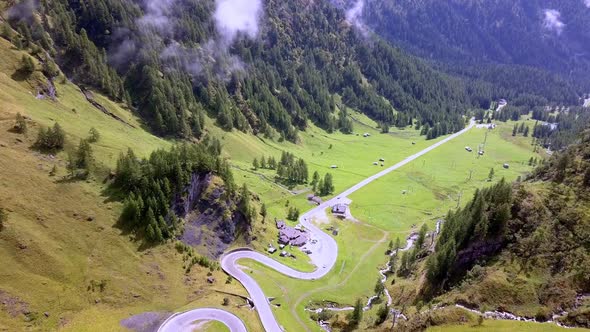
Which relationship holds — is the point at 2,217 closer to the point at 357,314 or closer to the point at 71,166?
the point at 71,166

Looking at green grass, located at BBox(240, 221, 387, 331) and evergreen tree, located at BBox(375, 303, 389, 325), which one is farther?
green grass, located at BBox(240, 221, 387, 331)

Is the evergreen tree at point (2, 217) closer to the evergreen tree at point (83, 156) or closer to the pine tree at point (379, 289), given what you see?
the evergreen tree at point (83, 156)

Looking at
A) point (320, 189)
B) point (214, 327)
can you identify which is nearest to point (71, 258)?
point (214, 327)

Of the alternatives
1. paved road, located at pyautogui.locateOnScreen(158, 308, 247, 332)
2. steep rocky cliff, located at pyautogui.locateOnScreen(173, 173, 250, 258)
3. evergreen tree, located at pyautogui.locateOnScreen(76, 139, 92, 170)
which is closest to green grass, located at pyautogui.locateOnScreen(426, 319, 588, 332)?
paved road, located at pyautogui.locateOnScreen(158, 308, 247, 332)

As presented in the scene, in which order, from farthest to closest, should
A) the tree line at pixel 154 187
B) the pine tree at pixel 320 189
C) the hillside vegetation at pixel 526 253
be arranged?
the pine tree at pixel 320 189, the tree line at pixel 154 187, the hillside vegetation at pixel 526 253

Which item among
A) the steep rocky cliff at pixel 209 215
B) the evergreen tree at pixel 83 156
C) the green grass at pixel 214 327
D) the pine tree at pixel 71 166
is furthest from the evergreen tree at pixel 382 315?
the pine tree at pixel 71 166

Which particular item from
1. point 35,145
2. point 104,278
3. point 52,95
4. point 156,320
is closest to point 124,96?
point 52,95

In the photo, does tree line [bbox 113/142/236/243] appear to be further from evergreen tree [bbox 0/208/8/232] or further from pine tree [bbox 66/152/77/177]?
evergreen tree [bbox 0/208/8/232]

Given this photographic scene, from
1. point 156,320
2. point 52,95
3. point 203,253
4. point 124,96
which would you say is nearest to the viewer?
point 156,320

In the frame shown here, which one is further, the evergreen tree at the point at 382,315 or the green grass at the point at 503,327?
the evergreen tree at the point at 382,315

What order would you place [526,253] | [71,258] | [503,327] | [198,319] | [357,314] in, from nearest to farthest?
1. [503,327]
2. [526,253]
3. [198,319]
4. [71,258]
5. [357,314]

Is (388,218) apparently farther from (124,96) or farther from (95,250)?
(124,96)
